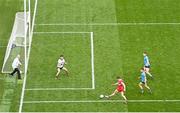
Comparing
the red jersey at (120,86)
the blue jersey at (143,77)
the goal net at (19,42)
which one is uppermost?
the goal net at (19,42)

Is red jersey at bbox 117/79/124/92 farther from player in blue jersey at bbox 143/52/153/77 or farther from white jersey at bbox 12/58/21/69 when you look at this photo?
white jersey at bbox 12/58/21/69

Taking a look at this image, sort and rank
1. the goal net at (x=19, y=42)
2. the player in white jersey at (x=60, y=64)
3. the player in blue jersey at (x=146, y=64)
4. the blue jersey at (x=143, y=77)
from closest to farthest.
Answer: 1. the blue jersey at (x=143, y=77)
2. the player in blue jersey at (x=146, y=64)
3. the player in white jersey at (x=60, y=64)
4. the goal net at (x=19, y=42)

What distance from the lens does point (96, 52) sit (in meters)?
33.1

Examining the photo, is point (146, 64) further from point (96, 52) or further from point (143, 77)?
point (96, 52)

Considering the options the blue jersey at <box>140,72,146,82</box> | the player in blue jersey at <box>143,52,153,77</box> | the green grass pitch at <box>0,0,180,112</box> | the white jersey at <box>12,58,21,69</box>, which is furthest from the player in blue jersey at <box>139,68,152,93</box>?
the white jersey at <box>12,58,21,69</box>

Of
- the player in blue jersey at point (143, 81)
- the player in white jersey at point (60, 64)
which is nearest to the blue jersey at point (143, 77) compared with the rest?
the player in blue jersey at point (143, 81)

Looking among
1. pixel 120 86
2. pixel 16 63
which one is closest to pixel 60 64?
pixel 16 63

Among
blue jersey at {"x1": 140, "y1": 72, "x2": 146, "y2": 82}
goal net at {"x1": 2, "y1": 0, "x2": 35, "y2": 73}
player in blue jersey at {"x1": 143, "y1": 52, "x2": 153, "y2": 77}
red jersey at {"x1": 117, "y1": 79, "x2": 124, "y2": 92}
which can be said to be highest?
goal net at {"x1": 2, "y1": 0, "x2": 35, "y2": 73}

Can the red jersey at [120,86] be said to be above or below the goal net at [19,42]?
below

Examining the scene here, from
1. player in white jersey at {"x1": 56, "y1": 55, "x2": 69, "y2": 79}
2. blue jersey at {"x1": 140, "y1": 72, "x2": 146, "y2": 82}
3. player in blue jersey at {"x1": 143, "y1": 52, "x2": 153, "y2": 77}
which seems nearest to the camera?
blue jersey at {"x1": 140, "y1": 72, "x2": 146, "y2": 82}

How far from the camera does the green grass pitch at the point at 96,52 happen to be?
29.0 m

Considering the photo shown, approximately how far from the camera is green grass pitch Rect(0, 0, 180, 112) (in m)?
29.0

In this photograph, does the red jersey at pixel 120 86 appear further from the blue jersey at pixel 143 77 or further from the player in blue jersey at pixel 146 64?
the player in blue jersey at pixel 146 64

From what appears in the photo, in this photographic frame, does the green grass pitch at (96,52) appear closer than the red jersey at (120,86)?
No
